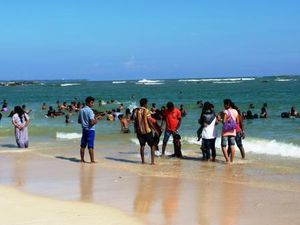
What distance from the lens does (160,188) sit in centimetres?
1012

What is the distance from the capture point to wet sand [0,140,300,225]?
26.0 ft

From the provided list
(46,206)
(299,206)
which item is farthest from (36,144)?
(299,206)

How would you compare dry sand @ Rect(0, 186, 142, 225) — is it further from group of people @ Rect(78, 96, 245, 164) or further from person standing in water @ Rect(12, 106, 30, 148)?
person standing in water @ Rect(12, 106, 30, 148)

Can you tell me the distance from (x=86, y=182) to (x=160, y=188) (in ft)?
5.34

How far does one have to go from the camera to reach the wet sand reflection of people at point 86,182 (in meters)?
9.42

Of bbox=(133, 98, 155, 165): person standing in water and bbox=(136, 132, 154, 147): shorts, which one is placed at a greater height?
bbox=(133, 98, 155, 165): person standing in water

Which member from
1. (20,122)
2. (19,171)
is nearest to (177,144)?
(19,171)

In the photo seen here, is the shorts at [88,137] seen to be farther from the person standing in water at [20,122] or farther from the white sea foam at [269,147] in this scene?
the white sea foam at [269,147]

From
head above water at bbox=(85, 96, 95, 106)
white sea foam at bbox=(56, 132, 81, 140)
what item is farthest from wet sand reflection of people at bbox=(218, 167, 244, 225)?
white sea foam at bbox=(56, 132, 81, 140)

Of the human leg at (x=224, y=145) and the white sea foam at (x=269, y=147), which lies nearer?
the human leg at (x=224, y=145)

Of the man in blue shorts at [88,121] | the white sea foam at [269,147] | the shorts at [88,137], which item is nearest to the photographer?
the man in blue shorts at [88,121]

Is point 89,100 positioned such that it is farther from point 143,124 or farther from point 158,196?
point 158,196

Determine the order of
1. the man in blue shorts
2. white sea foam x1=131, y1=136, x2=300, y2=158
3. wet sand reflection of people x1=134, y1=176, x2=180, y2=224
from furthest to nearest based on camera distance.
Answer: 1. white sea foam x1=131, y1=136, x2=300, y2=158
2. the man in blue shorts
3. wet sand reflection of people x1=134, y1=176, x2=180, y2=224

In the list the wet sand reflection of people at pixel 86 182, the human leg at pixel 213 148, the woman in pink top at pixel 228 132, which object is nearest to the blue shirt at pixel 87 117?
the wet sand reflection of people at pixel 86 182
